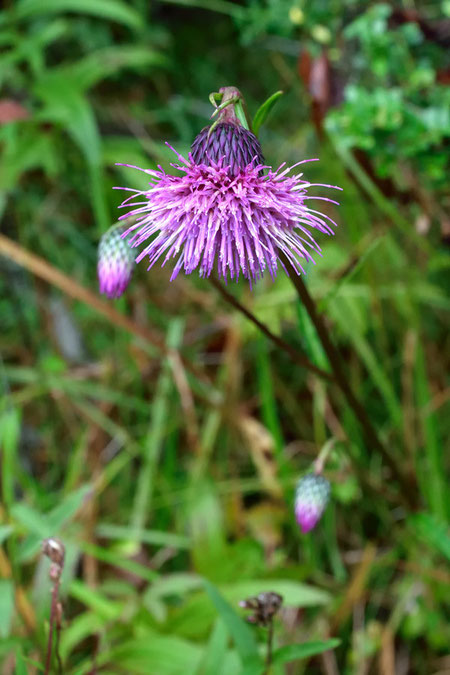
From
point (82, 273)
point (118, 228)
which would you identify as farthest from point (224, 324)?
point (118, 228)

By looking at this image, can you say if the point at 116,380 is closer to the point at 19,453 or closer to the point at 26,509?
the point at 19,453

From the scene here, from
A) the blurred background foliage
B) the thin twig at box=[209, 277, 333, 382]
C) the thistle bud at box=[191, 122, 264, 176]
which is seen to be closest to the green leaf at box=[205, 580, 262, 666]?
the blurred background foliage

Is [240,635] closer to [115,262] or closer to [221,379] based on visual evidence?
[115,262]

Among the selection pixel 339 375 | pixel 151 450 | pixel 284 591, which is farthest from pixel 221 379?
pixel 339 375

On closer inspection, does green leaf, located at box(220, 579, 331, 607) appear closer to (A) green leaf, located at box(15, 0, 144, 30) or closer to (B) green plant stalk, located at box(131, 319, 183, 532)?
(B) green plant stalk, located at box(131, 319, 183, 532)

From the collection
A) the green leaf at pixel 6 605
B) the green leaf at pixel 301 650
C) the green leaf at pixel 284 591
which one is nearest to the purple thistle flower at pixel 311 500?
the green leaf at pixel 301 650

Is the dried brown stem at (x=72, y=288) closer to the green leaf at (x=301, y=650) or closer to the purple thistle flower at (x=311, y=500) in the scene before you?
the purple thistle flower at (x=311, y=500)
